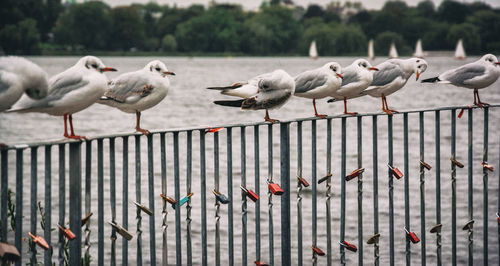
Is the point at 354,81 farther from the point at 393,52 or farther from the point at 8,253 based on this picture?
the point at 393,52

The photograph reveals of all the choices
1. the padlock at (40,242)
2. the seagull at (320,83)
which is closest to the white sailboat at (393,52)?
the seagull at (320,83)

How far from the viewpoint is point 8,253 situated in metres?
4.10

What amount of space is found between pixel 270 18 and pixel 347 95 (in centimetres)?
16336

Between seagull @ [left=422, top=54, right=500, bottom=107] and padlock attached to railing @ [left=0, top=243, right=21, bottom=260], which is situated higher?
seagull @ [left=422, top=54, right=500, bottom=107]

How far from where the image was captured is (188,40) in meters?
152

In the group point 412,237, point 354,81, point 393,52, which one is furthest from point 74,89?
point 393,52

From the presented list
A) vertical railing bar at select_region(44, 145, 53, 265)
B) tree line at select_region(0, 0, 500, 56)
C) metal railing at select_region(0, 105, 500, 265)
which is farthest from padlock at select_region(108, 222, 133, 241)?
tree line at select_region(0, 0, 500, 56)

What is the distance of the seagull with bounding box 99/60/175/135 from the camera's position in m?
4.94

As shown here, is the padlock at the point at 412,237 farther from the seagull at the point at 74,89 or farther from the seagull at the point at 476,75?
the seagull at the point at 74,89

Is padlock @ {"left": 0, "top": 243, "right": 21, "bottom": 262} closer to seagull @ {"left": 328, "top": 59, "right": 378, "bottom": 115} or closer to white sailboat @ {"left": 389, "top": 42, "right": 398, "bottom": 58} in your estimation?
seagull @ {"left": 328, "top": 59, "right": 378, "bottom": 115}

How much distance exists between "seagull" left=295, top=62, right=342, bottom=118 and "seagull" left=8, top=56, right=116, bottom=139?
1802 millimetres

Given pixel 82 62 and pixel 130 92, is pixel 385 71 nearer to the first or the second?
pixel 130 92

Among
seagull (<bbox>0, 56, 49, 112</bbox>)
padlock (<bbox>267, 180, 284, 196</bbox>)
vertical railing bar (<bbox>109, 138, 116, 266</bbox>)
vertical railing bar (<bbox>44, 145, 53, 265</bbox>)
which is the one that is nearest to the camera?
seagull (<bbox>0, 56, 49, 112</bbox>)

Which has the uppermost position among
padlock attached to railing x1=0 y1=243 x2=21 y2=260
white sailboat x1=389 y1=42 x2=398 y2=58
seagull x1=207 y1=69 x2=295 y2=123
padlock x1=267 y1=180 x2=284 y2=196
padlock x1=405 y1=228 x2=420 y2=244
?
white sailboat x1=389 y1=42 x2=398 y2=58
